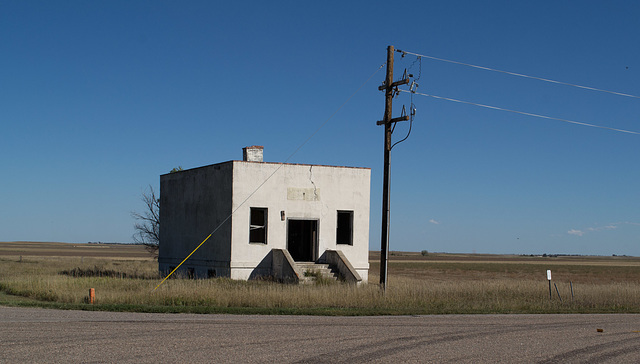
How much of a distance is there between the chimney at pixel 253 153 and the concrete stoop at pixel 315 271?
5247mm

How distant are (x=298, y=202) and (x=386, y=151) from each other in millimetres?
6770

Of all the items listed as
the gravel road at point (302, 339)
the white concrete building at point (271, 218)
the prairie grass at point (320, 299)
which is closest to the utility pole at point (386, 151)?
the prairie grass at point (320, 299)

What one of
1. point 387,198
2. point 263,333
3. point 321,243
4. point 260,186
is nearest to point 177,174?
point 260,186

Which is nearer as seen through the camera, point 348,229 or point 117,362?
point 117,362

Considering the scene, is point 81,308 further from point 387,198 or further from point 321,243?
point 321,243

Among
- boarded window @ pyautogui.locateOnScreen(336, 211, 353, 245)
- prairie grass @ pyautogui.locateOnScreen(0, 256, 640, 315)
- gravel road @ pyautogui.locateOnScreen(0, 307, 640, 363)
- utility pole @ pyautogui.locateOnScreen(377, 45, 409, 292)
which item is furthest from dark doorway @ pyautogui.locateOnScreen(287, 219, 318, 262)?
gravel road @ pyautogui.locateOnScreen(0, 307, 640, 363)

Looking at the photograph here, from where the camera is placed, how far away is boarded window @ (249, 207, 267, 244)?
28167 mm

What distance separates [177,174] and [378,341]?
22.1 meters

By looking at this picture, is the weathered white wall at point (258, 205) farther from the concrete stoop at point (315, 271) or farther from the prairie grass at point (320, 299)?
the prairie grass at point (320, 299)

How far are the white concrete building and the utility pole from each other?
426cm

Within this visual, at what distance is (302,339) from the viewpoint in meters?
11.9

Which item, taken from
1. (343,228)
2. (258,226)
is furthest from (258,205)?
(343,228)

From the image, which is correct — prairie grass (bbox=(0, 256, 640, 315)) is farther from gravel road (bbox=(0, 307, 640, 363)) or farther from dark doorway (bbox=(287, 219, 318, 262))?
dark doorway (bbox=(287, 219, 318, 262))

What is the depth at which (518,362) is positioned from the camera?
32.9 ft
